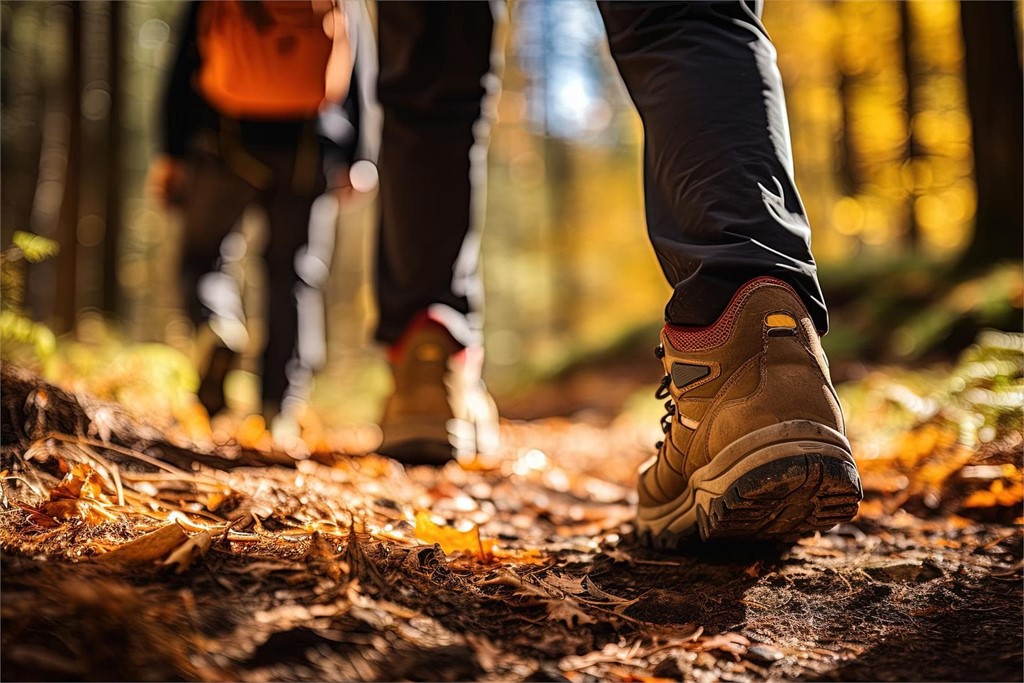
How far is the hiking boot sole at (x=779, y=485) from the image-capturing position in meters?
1.25

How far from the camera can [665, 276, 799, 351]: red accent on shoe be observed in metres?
1.35

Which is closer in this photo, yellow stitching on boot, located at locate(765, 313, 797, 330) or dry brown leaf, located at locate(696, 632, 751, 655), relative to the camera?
dry brown leaf, located at locate(696, 632, 751, 655)

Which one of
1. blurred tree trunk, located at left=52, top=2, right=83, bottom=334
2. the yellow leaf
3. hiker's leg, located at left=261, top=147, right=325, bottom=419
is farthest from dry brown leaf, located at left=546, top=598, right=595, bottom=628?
blurred tree trunk, located at left=52, top=2, right=83, bottom=334

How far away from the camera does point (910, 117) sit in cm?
1309

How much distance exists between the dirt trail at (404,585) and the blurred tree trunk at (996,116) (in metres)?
5.39

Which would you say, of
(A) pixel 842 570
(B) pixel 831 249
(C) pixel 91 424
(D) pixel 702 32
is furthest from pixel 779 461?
(B) pixel 831 249

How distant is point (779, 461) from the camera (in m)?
1.25

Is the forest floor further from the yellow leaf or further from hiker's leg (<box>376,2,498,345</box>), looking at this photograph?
hiker's leg (<box>376,2,498,345</box>)

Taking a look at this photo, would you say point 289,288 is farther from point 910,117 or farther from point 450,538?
point 910,117

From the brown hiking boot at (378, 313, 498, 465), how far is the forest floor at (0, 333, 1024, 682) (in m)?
0.23

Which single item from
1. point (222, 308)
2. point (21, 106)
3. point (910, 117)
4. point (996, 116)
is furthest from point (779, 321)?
point (21, 106)

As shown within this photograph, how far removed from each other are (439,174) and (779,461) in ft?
5.42

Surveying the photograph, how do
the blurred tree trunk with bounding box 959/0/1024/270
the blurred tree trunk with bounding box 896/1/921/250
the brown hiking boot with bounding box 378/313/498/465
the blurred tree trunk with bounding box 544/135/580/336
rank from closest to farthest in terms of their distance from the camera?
the brown hiking boot with bounding box 378/313/498/465
the blurred tree trunk with bounding box 959/0/1024/270
the blurred tree trunk with bounding box 896/1/921/250
the blurred tree trunk with bounding box 544/135/580/336

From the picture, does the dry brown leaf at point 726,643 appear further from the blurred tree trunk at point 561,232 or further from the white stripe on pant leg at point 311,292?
the blurred tree trunk at point 561,232
